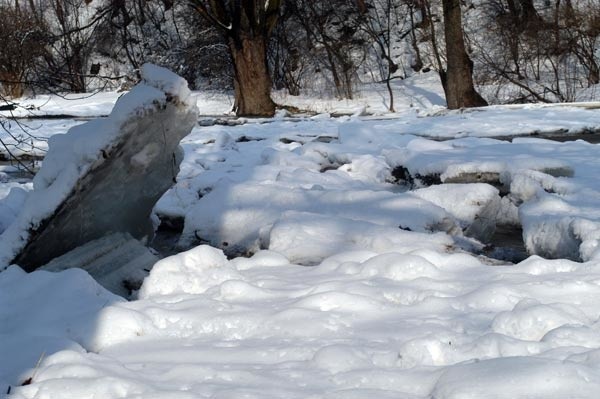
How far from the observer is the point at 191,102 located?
10.9ft

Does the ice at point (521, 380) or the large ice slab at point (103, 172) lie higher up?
the large ice slab at point (103, 172)

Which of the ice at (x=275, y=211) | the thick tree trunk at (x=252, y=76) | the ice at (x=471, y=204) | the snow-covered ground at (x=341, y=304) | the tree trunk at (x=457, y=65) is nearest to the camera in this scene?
the snow-covered ground at (x=341, y=304)

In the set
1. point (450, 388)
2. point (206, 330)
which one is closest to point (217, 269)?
point (206, 330)

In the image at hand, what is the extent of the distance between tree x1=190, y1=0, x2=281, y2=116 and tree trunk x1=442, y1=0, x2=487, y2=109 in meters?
3.21

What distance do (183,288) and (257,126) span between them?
Result: 7585mm

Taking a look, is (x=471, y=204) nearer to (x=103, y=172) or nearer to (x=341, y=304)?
(x=341, y=304)

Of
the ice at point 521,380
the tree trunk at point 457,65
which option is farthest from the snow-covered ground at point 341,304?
the tree trunk at point 457,65

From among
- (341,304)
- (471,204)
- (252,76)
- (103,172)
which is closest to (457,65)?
(252,76)

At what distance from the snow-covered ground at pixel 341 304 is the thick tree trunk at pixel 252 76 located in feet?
30.0

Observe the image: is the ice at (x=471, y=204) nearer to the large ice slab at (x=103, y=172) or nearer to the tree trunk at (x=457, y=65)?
the large ice slab at (x=103, y=172)

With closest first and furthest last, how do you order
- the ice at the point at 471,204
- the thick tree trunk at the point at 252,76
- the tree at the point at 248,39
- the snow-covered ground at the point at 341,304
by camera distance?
the snow-covered ground at the point at 341,304 → the ice at the point at 471,204 → the tree at the point at 248,39 → the thick tree trunk at the point at 252,76

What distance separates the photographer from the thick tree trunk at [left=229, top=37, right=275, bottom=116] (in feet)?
44.8

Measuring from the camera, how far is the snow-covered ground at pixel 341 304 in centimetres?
198

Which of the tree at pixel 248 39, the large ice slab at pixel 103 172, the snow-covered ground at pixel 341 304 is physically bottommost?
the snow-covered ground at pixel 341 304
